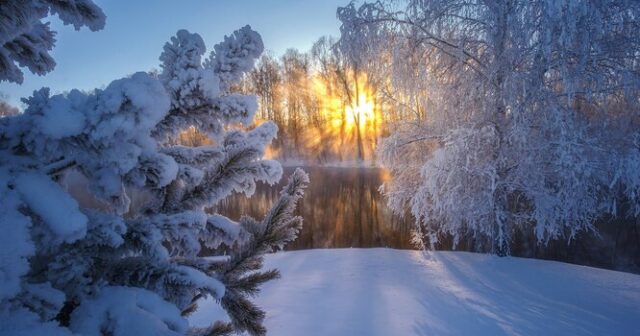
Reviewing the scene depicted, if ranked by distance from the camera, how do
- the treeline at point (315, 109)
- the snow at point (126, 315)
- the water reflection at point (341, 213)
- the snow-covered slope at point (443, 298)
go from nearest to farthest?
1. the snow at point (126, 315)
2. the snow-covered slope at point (443, 298)
3. the water reflection at point (341, 213)
4. the treeline at point (315, 109)

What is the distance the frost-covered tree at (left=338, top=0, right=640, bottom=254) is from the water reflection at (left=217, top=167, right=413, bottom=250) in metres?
4.77

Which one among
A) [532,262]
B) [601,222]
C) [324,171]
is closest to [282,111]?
[324,171]

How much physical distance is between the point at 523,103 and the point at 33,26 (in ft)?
22.7

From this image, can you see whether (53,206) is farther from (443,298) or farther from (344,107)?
(344,107)

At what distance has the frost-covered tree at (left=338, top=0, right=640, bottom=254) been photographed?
226 inches

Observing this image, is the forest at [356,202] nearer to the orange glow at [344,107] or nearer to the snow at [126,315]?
the snow at [126,315]

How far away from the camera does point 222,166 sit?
1257mm

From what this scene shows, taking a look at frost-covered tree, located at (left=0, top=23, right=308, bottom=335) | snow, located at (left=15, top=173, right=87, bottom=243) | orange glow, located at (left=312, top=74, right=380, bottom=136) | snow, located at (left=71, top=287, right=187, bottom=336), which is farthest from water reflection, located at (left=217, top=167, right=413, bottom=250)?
snow, located at (left=15, top=173, right=87, bottom=243)

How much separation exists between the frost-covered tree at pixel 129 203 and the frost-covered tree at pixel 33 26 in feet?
0.61

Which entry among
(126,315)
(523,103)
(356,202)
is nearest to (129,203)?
(126,315)

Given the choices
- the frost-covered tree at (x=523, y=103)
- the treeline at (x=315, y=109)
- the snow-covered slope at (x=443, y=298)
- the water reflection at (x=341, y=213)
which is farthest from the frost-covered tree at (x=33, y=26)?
the treeline at (x=315, y=109)

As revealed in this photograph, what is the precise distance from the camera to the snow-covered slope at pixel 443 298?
4180mm

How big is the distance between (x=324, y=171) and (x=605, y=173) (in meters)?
22.3

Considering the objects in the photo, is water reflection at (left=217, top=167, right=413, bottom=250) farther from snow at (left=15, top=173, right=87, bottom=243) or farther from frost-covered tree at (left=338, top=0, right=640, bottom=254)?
snow at (left=15, top=173, right=87, bottom=243)
